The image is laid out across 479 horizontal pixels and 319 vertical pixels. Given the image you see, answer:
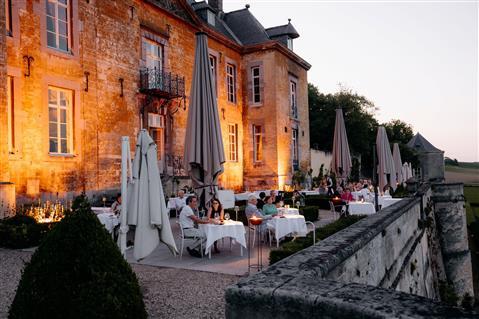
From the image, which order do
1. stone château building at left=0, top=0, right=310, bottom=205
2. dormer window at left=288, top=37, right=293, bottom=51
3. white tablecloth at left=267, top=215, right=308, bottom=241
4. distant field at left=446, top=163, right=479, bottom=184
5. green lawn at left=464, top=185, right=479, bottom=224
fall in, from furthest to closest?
distant field at left=446, top=163, right=479, bottom=184 < green lawn at left=464, top=185, right=479, bottom=224 < dormer window at left=288, top=37, right=293, bottom=51 < stone château building at left=0, top=0, right=310, bottom=205 < white tablecloth at left=267, top=215, right=308, bottom=241

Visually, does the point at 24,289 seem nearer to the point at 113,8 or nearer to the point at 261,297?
the point at 261,297

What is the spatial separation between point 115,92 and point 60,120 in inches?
104

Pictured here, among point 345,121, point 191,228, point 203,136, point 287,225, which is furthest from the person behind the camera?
point 345,121

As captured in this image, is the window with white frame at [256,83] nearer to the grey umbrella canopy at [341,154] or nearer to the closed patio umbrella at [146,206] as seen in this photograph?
the grey umbrella canopy at [341,154]

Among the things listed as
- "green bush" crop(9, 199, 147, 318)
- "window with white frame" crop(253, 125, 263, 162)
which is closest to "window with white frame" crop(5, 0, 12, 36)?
"green bush" crop(9, 199, 147, 318)

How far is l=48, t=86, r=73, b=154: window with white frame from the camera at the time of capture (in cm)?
1215

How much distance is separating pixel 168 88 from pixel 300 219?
1042cm

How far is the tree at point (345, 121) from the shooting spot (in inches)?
1481

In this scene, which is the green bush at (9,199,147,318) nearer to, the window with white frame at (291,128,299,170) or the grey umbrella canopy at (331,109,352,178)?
the grey umbrella canopy at (331,109,352,178)

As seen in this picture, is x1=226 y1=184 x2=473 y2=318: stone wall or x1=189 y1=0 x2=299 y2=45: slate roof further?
x1=189 y1=0 x2=299 y2=45: slate roof

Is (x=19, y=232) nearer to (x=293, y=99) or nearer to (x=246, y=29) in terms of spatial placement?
(x=246, y=29)

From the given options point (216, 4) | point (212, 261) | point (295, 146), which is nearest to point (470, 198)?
point (295, 146)

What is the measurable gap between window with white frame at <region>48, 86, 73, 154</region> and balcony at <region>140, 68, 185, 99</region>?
11.5 feet

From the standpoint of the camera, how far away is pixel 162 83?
1675 cm
